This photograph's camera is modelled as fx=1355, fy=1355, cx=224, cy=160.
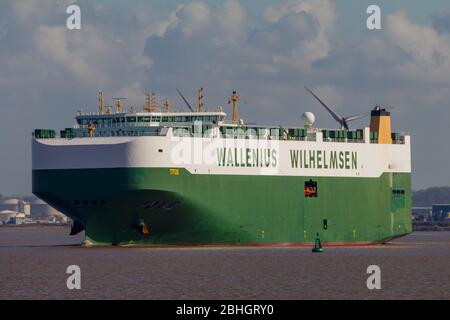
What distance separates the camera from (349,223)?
12419 centimetres

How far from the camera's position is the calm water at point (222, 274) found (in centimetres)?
7094

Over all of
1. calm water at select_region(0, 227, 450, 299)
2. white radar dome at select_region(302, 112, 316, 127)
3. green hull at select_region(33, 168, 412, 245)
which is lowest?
calm water at select_region(0, 227, 450, 299)

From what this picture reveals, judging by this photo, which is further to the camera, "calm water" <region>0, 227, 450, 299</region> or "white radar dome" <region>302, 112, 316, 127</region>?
"white radar dome" <region>302, 112, 316, 127</region>

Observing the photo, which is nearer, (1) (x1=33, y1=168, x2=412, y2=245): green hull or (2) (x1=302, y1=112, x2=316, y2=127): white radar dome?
(1) (x1=33, y1=168, x2=412, y2=245): green hull

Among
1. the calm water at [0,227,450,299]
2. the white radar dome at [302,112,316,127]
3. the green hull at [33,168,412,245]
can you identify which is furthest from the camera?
the white radar dome at [302,112,316,127]

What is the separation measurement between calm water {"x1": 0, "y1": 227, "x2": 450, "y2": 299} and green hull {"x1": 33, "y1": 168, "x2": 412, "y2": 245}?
69.0 inches

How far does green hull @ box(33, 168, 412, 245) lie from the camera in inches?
4213

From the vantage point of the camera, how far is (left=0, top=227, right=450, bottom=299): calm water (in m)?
70.9

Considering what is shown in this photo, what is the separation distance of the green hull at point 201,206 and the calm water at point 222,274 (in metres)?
1.75

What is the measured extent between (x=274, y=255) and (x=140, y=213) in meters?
11.1

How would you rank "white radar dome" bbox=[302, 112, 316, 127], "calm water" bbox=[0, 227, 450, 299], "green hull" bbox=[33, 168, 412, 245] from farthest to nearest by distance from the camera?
"white radar dome" bbox=[302, 112, 316, 127], "green hull" bbox=[33, 168, 412, 245], "calm water" bbox=[0, 227, 450, 299]

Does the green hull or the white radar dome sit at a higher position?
the white radar dome
